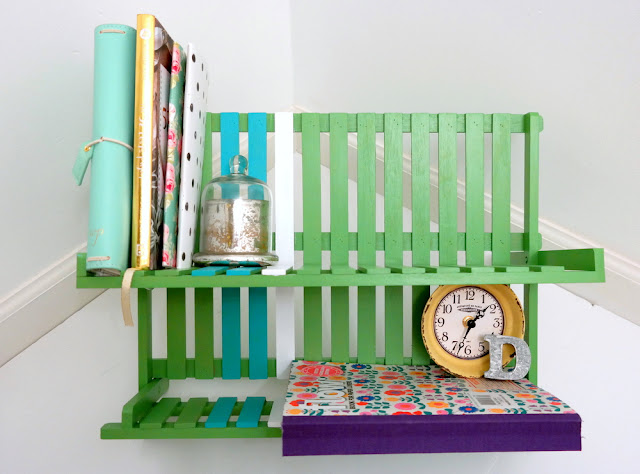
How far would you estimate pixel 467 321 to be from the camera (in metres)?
0.93

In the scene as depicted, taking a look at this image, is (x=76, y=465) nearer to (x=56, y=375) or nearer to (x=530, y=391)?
(x=56, y=375)

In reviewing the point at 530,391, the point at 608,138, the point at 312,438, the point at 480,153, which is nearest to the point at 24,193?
the point at 312,438

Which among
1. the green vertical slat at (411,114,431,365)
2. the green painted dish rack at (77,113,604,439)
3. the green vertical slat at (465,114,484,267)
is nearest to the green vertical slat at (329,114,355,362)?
the green painted dish rack at (77,113,604,439)

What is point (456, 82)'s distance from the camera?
1.06 meters

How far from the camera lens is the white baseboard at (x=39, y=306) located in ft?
3.11

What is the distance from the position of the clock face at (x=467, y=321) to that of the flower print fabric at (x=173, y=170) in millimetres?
474

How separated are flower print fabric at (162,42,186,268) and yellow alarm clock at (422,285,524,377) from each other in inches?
17.9

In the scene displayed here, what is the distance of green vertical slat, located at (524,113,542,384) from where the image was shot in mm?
953

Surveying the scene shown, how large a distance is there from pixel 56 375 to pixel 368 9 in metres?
0.97

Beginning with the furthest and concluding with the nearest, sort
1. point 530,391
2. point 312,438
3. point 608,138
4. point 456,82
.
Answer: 1. point 456,82
2. point 608,138
3. point 530,391
4. point 312,438

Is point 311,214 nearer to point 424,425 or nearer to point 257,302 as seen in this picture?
point 257,302

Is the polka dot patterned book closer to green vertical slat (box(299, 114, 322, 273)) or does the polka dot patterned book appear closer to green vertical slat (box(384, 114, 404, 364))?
green vertical slat (box(384, 114, 404, 364))

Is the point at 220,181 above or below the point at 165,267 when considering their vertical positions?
above

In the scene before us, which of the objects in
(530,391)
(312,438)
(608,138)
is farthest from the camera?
(608,138)
